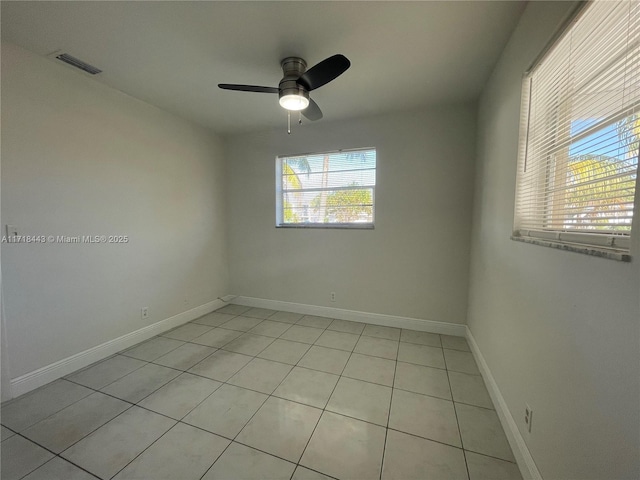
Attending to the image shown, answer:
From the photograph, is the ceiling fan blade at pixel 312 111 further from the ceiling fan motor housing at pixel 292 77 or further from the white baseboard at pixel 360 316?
the white baseboard at pixel 360 316

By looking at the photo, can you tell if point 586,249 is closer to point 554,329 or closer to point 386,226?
point 554,329

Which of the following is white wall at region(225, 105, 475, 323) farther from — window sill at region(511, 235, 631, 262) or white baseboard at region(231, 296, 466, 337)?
window sill at region(511, 235, 631, 262)

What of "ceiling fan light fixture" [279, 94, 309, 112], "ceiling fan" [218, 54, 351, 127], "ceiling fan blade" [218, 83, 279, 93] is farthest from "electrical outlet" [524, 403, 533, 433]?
"ceiling fan blade" [218, 83, 279, 93]

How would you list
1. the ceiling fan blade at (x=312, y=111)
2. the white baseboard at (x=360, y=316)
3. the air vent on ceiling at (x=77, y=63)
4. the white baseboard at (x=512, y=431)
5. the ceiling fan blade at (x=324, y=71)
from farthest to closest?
the white baseboard at (x=360, y=316) → the ceiling fan blade at (x=312, y=111) → the air vent on ceiling at (x=77, y=63) → the ceiling fan blade at (x=324, y=71) → the white baseboard at (x=512, y=431)

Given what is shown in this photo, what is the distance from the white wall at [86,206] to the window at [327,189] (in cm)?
121

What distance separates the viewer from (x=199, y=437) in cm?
148

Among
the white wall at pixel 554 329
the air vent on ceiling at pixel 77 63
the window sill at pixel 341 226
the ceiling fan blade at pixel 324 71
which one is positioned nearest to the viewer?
the white wall at pixel 554 329

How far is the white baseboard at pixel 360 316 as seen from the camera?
9.33 feet

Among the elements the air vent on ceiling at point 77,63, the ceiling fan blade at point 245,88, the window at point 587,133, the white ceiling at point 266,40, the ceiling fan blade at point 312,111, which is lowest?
the window at point 587,133

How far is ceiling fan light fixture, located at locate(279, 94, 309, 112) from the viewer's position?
6.06ft

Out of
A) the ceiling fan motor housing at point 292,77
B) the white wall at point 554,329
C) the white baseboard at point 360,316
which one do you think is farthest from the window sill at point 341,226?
the ceiling fan motor housing at point 292,77

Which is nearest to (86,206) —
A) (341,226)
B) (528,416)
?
(341,226)

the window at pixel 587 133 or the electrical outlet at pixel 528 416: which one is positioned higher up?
the window at pixel 587 133

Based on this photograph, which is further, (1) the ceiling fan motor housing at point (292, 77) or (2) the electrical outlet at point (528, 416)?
(1) the ceiling fan motor housing at point (292, 77)
